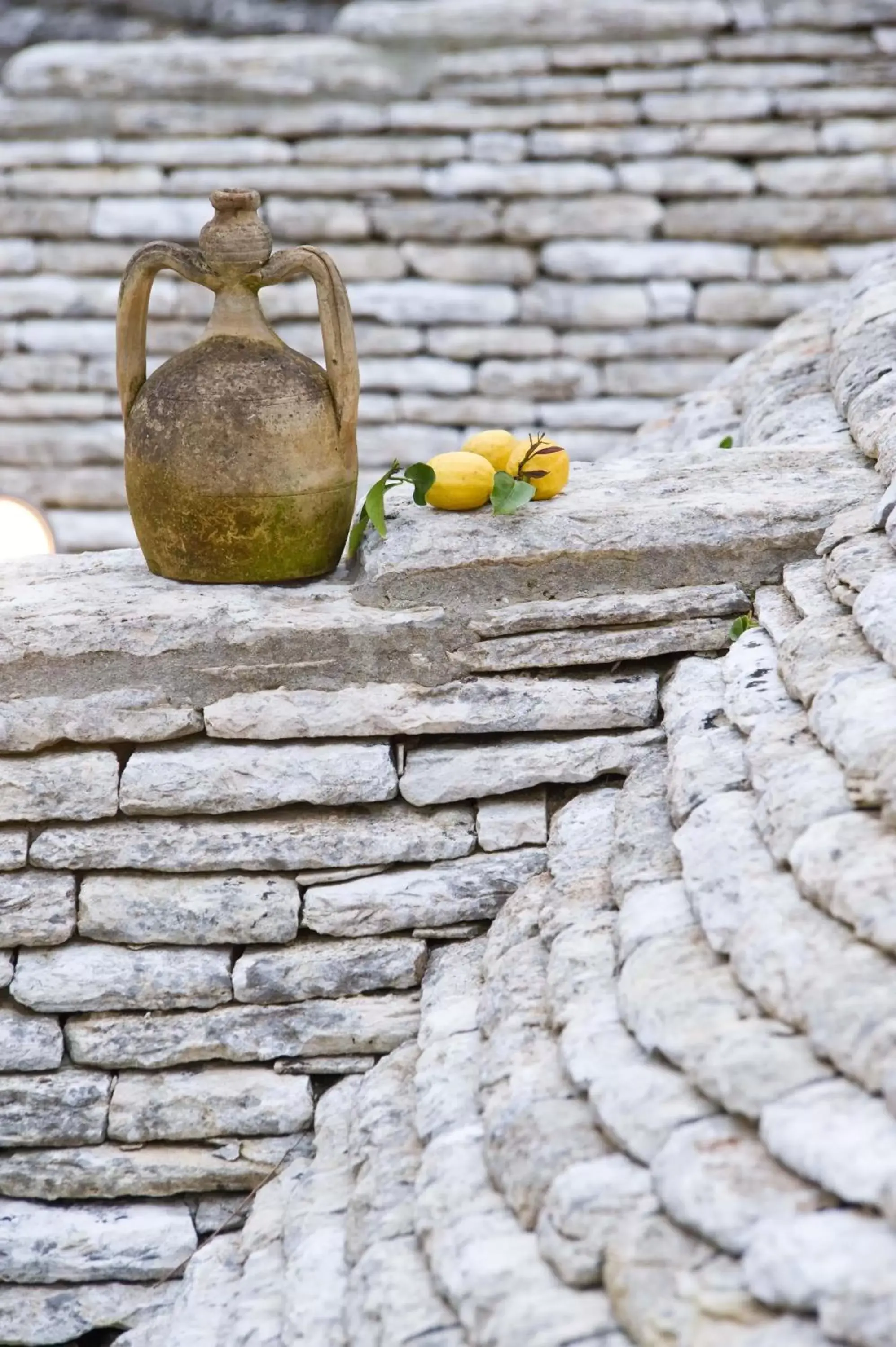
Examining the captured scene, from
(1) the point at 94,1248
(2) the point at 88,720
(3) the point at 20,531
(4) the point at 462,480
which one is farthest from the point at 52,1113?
(3) the point at 20,531

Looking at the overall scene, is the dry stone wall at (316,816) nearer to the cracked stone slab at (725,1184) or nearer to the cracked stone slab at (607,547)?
the cracked stone slab at (607,547)

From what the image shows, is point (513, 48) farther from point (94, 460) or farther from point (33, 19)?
point (94, 460)

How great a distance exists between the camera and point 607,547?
7.30ft

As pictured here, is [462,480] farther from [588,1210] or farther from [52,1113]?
[588,1210]

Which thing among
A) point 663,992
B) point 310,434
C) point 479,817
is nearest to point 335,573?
point 310,434

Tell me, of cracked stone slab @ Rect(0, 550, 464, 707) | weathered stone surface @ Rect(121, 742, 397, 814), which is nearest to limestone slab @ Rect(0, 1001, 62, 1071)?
weathered stone surface @ Rect(121, 742, 397, 814)

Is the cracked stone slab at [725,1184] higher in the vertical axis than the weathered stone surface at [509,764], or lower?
lower

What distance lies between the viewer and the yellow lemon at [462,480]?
2.33m

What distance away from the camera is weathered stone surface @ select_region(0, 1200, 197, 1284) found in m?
2.17

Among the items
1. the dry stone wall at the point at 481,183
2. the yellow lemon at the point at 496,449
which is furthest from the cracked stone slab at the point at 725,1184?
the dry stone wall at the point at 481,183

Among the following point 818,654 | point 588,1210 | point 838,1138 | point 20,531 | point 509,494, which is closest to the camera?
point 838,1138

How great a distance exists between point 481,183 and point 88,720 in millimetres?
3065

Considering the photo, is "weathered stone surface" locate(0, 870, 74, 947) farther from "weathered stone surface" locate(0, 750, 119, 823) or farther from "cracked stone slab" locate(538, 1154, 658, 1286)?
"cracked stone slab" locate(538, 1154, 658, 1286)

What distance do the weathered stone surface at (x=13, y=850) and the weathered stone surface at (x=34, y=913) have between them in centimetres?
2
